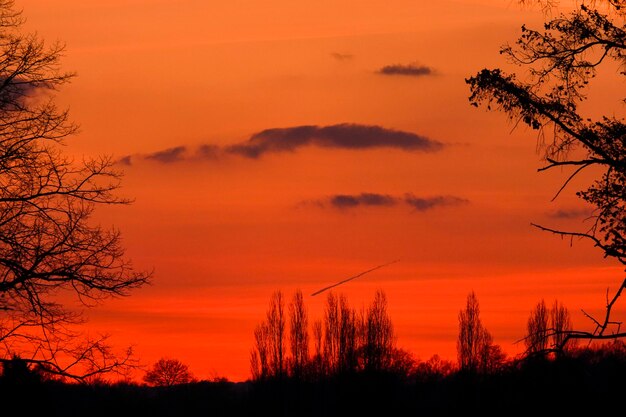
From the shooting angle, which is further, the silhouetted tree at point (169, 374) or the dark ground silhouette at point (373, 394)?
the silhouetted tree at point (169, 374)

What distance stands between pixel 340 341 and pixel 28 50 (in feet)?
224

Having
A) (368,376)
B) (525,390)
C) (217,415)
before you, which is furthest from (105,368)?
(217,415)

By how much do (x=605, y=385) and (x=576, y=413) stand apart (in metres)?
9.85

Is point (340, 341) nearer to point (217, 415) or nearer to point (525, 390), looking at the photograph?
point (217, 415)

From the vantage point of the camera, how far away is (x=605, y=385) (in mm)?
A: 28375

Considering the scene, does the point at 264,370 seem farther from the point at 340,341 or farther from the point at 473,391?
the point at 473,391

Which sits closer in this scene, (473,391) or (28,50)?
(28,50)

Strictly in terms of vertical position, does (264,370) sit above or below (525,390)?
above

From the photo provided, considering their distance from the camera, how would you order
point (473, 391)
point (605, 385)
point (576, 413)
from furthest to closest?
point (473, 391) < point (605, 385) < point (576, 413)

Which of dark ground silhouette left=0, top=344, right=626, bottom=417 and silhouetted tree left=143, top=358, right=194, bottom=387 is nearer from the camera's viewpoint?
dark ground silhouette left=0, top=344, right=626, bottom=417

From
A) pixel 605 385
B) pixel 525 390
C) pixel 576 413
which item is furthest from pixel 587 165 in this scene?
pixel 605 385

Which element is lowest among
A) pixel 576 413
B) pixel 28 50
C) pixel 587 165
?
pixel 576 413

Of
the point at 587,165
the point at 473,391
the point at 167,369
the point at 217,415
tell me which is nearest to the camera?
the point at 587,165

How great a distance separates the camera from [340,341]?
286 ft
